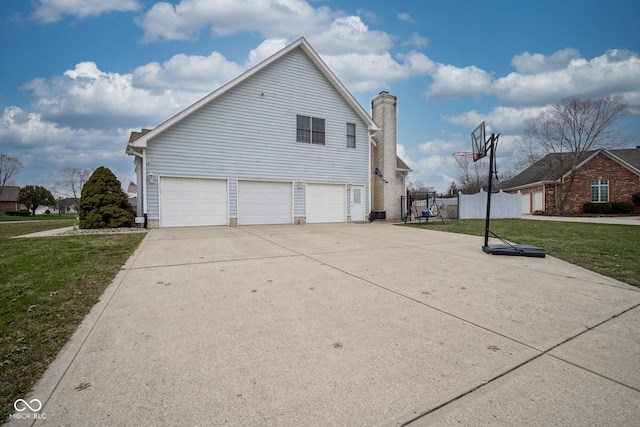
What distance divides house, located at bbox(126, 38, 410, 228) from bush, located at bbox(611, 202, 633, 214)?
2137cm

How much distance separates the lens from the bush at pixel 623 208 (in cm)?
2438

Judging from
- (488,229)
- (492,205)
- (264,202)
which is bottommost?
(488,229)

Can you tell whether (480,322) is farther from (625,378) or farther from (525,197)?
(525,197)

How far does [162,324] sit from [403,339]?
2.32 metres

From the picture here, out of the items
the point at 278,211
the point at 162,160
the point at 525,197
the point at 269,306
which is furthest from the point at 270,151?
the point at 525,197

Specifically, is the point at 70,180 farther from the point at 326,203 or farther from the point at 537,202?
the point at 537,202

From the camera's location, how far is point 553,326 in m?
2.89

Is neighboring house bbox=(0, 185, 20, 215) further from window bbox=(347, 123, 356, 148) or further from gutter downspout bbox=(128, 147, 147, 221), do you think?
window bbox=(347, 123, 356, 148)

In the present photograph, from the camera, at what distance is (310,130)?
15117 millimetres

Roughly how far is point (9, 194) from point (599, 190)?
80.7 m

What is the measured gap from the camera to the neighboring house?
160ft

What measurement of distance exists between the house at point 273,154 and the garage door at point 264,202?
47 millimetres

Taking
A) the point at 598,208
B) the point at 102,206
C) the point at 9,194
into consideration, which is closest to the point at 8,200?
the point at 9,194

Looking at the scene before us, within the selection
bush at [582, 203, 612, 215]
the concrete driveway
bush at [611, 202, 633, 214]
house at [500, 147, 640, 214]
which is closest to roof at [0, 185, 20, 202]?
the concrete driveway
